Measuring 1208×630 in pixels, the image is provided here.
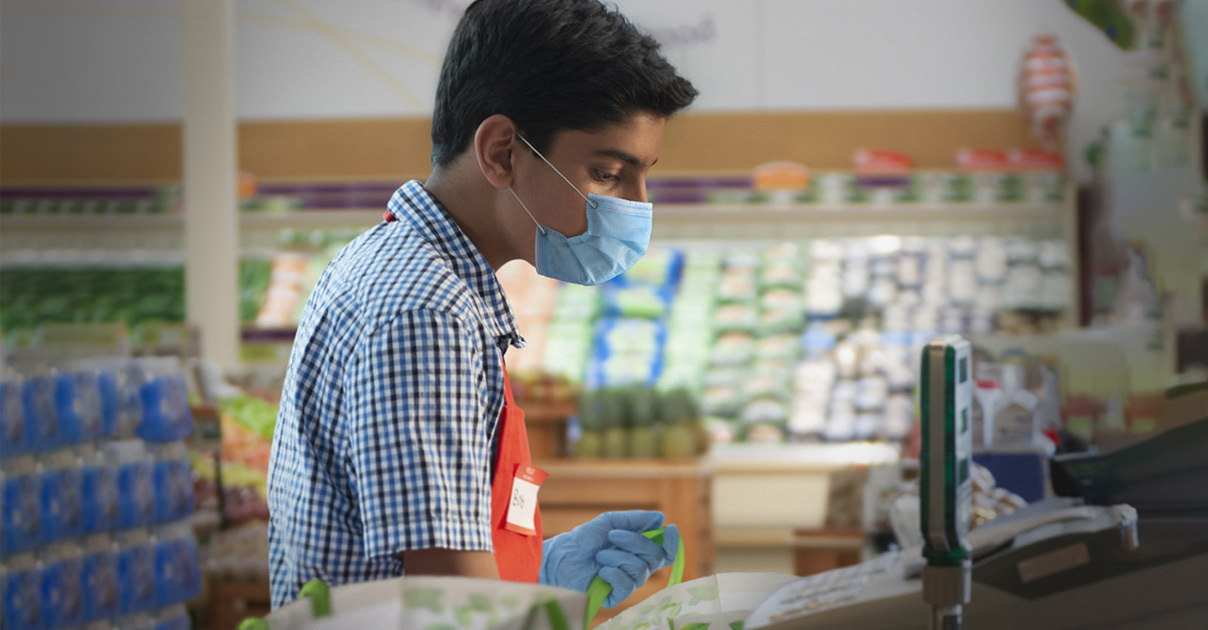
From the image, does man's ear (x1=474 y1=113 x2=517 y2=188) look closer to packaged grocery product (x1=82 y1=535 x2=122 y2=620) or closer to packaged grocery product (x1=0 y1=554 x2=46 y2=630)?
packaged grocery product (x1=0 y1=554 x2=46 y2=630)

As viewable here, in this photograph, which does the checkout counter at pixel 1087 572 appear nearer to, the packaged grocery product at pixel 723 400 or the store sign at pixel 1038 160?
the packaged grocery product at pixel 723 400

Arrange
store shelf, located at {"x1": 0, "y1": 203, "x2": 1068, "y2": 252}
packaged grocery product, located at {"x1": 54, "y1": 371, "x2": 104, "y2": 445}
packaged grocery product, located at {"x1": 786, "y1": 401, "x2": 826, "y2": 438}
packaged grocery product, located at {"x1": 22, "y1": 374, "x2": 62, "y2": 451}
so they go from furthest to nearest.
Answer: store shelf, located at {"x1": 0, "y1": 203, "x2": 1068, "y2": 252} < packaged grocery product, located at {"x1": 786, "y1": 401, "x2": 826, "y2": 438} < packaged grocery product, located at {"x1": 54, "y1": 371, "x2": 104, "y2": 445} < packaged grocery product, located at {"x1": 22, "y1": 374, "x2": 62, "y2": 451}

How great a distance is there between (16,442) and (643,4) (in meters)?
4.96

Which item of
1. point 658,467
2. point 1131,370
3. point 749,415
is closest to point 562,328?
point 749,415

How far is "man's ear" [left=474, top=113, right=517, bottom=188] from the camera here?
3.59 feet

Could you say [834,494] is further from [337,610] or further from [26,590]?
[337,610]

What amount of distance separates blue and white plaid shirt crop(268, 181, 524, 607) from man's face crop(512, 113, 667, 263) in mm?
115

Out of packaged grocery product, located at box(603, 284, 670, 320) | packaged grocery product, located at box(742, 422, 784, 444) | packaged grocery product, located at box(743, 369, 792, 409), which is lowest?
packaged grocery product, located at box(742, 422, 784, 444)

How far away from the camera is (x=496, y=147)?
1112mm

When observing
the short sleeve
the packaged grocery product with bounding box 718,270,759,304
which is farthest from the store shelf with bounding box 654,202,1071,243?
the short sleeve

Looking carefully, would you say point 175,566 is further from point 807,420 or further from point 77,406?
point 807,420

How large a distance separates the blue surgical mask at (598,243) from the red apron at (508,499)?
0.70 ft

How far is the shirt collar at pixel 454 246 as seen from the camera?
1087mm

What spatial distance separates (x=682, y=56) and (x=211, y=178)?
325 centimetres
